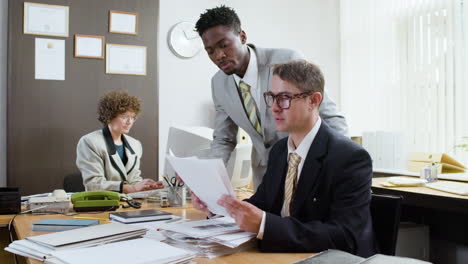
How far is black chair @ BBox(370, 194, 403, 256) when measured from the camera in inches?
53.1

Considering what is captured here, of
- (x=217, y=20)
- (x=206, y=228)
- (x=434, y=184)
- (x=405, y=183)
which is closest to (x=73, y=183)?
(x=217, y=20)

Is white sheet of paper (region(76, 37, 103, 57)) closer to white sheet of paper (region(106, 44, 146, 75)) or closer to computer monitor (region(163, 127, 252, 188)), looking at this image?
white sheet of paper (region(106, 44, 146, 75))

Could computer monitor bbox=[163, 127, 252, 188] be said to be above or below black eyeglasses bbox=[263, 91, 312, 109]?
below

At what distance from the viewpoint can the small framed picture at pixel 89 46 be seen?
3352mm

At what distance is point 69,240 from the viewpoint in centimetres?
116

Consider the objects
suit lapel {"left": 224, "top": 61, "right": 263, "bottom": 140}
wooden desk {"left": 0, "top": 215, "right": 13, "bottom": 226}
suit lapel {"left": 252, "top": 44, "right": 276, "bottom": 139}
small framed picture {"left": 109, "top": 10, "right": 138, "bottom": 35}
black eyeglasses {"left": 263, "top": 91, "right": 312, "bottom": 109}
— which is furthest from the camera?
small framed picture {"left": 109, "top": 10, "right": 138, "bottom": 35}

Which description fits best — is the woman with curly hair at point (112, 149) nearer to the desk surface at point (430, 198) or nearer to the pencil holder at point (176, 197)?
the pencil holder at point (176, 197)

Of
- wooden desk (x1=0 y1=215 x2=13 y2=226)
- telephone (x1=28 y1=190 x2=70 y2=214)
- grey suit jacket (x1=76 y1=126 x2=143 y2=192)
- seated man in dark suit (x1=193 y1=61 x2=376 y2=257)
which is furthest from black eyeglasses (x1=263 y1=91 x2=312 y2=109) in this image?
grey suit jacket (x1=76 y1=126 x2=143 y2=192)

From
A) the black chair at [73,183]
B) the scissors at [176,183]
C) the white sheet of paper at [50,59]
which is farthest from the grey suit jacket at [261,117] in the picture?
the white sheet of paper at [50,59]

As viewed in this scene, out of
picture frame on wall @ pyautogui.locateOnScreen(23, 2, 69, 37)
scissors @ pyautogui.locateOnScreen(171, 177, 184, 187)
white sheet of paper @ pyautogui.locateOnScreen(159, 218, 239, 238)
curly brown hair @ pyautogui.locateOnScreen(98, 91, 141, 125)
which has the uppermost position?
picture frame on wall @ pyautogui.locateOnScreen(23, 2, 69, 37)

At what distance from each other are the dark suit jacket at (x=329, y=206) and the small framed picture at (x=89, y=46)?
2489mm

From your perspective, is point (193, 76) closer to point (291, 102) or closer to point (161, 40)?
point (161, 40)

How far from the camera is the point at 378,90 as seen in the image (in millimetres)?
4250

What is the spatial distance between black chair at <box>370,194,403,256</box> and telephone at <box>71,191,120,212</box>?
1.08 metres
